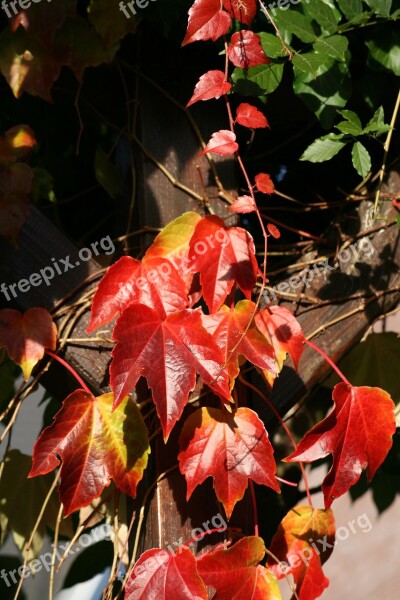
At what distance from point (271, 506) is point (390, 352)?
→ 0.48 meters

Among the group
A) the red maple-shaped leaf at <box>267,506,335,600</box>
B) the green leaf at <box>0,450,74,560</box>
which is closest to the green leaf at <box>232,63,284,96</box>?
the red maple-shaped leaf at <box>267,506,335,600</box>

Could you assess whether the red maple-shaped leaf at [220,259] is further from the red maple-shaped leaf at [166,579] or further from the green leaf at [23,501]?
the green leaf at [23,501]

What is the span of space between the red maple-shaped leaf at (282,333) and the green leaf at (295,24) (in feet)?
1.27

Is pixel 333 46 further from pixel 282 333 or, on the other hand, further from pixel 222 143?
pixel 282 333

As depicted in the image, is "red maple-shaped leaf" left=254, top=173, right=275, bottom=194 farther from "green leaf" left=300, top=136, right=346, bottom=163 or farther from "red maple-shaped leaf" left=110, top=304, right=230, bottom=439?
"red maple-shaped leaf" left=110, top=304, right=230, bottom=439

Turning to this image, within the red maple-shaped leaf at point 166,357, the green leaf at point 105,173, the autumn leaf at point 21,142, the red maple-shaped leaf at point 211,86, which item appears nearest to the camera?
the red maple-shaped leaf at point 166,357

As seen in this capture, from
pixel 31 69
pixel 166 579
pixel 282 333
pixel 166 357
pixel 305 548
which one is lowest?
pixel 305 548

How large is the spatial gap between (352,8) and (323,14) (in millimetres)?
53

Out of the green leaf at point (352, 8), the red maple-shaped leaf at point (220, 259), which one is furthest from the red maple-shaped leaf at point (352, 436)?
the green leaf at point (352, 8)

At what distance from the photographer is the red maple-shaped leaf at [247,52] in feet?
3.47

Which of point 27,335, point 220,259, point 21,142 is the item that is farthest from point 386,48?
point 27,335

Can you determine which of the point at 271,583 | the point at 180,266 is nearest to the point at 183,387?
the point at 180,266

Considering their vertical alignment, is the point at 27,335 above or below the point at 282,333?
above

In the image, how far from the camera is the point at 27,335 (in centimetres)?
111
